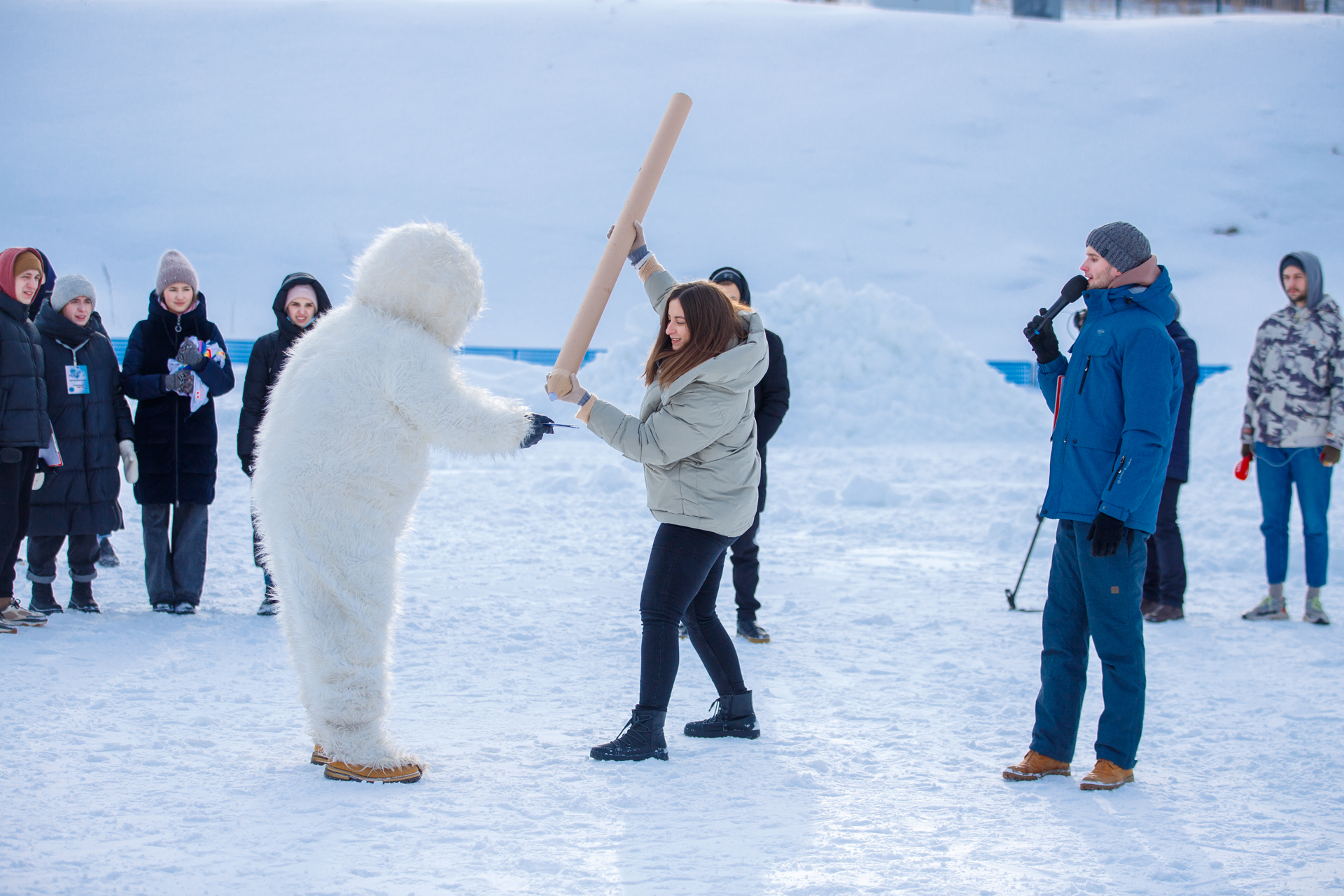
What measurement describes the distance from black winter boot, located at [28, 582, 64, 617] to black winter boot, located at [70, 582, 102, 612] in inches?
2.8

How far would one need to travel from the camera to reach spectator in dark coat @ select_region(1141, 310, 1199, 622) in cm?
601

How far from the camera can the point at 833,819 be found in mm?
3170

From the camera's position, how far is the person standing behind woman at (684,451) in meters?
3.57

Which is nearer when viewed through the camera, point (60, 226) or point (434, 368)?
point (434, 368)

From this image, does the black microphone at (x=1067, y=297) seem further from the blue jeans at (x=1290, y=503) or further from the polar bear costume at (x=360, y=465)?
the blue jeans at (x=1290, y=503)

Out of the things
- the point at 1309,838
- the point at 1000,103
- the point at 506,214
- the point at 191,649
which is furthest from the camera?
the point at 1000,103

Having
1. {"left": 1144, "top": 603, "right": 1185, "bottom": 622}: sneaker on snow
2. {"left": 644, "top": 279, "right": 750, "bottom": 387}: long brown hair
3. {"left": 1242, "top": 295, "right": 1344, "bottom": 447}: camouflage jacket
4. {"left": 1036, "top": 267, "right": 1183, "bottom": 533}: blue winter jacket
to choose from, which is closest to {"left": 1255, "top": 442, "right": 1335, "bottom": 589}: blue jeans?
{"left": 1242, "top": 295, "right": 1344, "bottom": 447}: camouflage jacket

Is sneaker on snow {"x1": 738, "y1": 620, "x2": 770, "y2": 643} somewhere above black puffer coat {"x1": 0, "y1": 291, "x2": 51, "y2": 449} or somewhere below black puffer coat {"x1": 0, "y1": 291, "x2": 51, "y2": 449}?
below

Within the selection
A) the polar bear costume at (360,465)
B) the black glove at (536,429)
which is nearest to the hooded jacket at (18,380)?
the polar bear costume at (360,465)

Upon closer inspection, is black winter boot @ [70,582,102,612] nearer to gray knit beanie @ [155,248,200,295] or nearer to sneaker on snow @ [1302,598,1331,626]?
gray knit beanie @ [155,248,200,295]

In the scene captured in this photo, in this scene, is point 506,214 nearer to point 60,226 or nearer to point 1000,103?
point 60,226

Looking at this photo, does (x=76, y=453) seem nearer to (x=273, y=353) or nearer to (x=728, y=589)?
(x=273, y=353)

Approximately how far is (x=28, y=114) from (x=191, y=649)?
38.8 meters

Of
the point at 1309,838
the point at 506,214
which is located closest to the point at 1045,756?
the point at 1309,838
